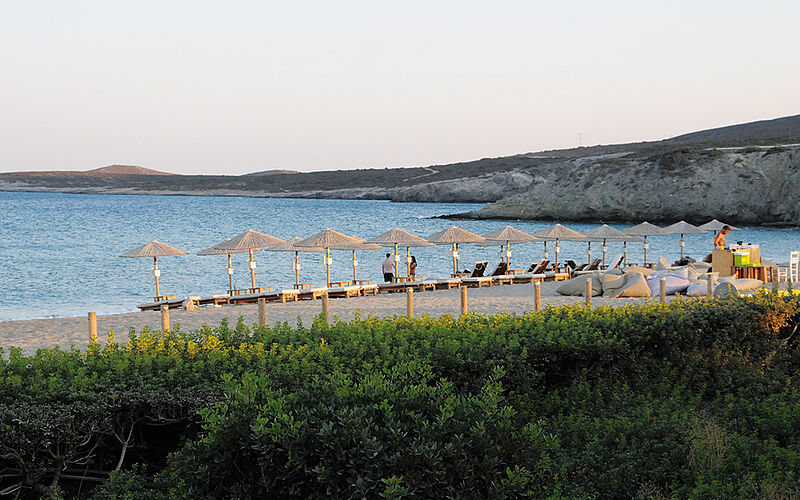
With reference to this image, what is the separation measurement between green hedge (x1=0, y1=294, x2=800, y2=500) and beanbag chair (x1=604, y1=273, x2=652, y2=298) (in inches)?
379

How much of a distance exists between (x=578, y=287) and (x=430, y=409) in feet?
60.3

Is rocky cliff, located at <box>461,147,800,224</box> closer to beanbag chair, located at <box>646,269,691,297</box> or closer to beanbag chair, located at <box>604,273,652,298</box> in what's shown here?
beanbag chair, located at <box>646,269,691,297</box>

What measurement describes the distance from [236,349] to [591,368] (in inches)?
162

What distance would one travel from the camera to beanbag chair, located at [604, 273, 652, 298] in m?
21.0

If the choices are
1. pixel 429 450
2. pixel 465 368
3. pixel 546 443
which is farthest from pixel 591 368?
pixel 429 450

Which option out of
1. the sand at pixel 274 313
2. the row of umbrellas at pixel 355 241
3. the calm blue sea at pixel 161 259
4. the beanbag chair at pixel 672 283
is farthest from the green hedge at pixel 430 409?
the calm blue sea at pixel 161 259

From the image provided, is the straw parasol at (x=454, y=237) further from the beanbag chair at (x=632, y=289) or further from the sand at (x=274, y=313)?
the beanbag chair at (x=632, y=289)

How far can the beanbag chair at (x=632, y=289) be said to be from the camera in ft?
A: 69.0

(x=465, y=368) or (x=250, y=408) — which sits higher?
(x=250, y=408)

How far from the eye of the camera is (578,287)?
73.3 feet

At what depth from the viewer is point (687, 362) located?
992 cm

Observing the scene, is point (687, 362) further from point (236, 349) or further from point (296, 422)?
point (296, 422)

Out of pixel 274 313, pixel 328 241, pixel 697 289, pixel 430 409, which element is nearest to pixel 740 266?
pixel 697 289

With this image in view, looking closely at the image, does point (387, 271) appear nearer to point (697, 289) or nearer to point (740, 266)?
point (740, 266)
